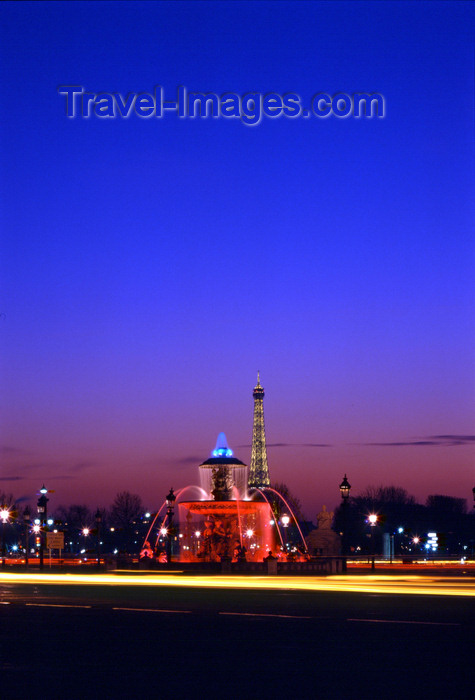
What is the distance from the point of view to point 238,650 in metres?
12.5

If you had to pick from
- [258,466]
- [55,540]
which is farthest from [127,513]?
[55,540]

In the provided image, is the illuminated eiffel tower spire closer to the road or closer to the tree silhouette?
the tree silhouette

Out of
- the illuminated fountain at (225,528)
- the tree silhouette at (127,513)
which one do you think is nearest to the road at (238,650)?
the illuminated fountain at (225,528)

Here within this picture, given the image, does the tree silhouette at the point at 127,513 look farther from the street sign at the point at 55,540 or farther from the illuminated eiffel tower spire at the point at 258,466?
the street sign at the point at 55,540

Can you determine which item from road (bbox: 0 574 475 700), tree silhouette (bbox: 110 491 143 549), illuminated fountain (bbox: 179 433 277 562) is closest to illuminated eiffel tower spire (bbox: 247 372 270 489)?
tree silhouette (bbox: 110 491 143 549)

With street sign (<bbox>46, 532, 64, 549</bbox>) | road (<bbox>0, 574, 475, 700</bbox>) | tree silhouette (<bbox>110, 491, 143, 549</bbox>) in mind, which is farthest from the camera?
tree silhouette (<bbox>110, 491, 143, 549</bbox>)

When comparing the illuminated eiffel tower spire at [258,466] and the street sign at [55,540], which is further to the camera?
the illuminated eiffel tower spire at [258,466]

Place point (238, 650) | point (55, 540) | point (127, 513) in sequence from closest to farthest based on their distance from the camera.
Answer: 1. point (238, 650)
2. point (55, 540)
3. point (127, 513)

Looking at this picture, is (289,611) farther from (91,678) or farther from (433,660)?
(91,678)

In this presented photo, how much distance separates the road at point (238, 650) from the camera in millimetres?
9375

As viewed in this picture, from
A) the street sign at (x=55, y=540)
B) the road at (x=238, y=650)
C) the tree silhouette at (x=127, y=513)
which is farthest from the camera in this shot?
the tree silhouette at (x=127, y=513)

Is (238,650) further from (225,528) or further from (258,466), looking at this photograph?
(258,466)

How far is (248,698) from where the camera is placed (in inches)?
344

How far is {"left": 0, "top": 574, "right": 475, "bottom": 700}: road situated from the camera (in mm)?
9375
